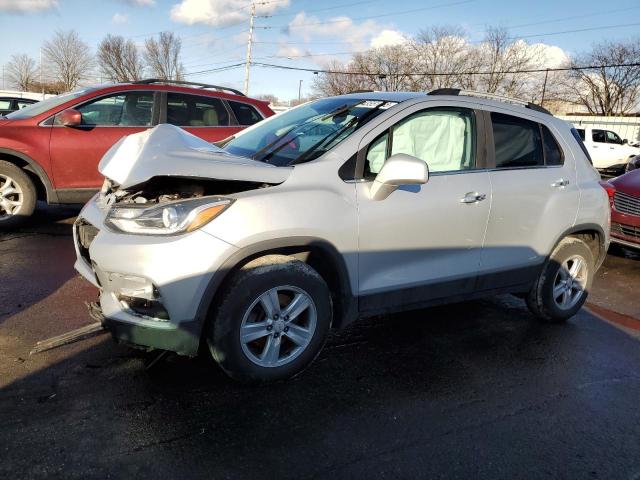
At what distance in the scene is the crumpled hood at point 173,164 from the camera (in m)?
2.93

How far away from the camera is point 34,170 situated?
6.49m

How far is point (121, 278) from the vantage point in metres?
2.83

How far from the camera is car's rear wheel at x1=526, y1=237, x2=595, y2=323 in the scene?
14.5 ft

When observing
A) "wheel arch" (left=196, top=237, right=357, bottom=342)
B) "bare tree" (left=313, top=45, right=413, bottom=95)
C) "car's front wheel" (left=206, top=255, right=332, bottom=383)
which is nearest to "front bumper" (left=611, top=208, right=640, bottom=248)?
"wheel arch" (left=196, top=237, right=357, bottom=342)

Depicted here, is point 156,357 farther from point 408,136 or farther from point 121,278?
point 408,136

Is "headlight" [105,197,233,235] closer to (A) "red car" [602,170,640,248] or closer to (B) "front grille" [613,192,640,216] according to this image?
(A) "red car" [602,170,640,248]

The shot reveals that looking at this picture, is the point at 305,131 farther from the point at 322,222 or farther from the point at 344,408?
the point at 344,408

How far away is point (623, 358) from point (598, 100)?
208ft

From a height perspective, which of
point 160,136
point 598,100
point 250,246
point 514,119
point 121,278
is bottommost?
point 121,278

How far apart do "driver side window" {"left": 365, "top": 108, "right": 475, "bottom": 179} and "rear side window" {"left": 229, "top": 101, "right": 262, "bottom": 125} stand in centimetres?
461

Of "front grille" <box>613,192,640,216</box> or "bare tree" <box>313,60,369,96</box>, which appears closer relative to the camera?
"front grille" <box>613,192,640,216</box>

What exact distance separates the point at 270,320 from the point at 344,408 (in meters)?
0.66

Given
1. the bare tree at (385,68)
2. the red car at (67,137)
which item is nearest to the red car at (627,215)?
the red car at (67,137)

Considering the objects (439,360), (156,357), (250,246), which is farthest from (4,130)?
(439,360)
